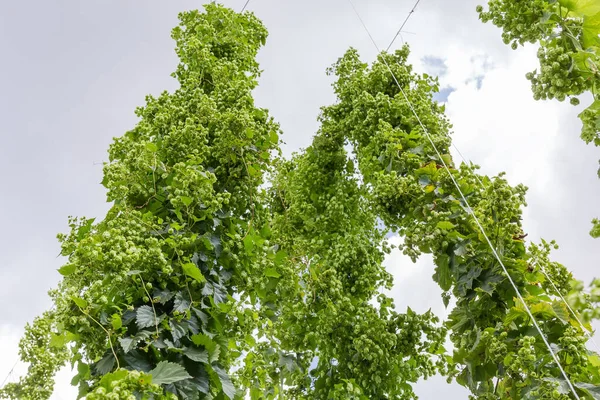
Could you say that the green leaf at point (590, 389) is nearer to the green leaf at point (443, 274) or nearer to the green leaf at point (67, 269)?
the green leaf at point (443, 274)

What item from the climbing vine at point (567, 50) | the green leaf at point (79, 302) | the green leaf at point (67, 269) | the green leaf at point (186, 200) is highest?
the climbing vine at point (567, 50)

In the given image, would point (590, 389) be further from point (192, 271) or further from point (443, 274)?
point (192, 271)

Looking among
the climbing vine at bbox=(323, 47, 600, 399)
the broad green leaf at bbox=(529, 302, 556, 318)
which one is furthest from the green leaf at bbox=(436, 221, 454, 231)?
the broad green leaf at bbox=(529, 302, 556, 318)

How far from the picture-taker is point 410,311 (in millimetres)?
3352

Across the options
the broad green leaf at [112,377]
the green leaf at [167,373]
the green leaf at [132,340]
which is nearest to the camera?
the broad green leaf at [112,377]

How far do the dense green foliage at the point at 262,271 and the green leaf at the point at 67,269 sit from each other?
0.11 ft

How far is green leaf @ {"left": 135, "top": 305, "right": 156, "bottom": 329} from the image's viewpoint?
6.64 feet

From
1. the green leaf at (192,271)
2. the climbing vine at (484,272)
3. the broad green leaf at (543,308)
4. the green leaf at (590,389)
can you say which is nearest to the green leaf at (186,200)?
the green leaf at (192,271)

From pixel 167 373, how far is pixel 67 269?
700mm

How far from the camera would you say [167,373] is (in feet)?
6.05

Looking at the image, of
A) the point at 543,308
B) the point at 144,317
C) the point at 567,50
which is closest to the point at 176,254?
the point at 144,317

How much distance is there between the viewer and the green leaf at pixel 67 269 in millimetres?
2062

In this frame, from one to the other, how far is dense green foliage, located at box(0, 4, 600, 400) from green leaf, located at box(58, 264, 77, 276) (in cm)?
3

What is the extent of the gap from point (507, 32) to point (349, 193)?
98.8 inches
